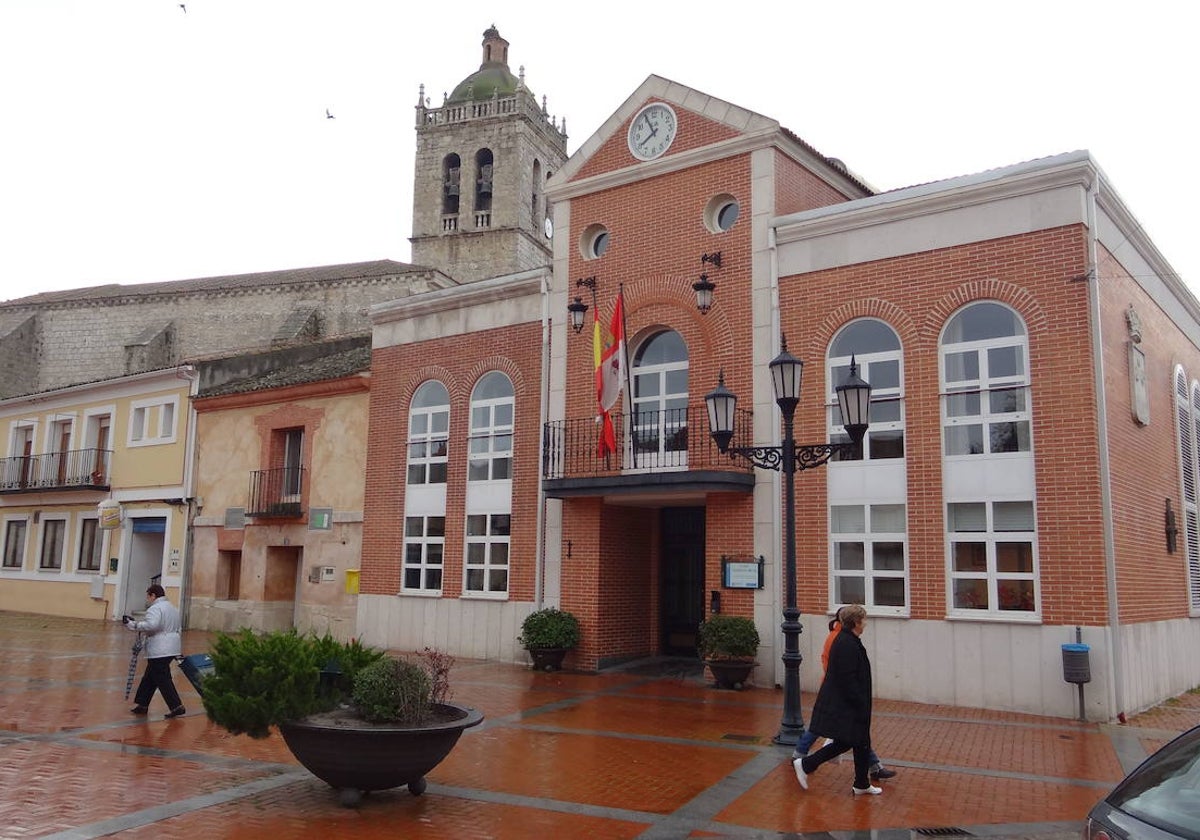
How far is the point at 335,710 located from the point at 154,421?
66.0 ft

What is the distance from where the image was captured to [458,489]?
60.8 ft

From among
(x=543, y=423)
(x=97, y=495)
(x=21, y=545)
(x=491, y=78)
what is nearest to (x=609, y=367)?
(x=543, y=423)

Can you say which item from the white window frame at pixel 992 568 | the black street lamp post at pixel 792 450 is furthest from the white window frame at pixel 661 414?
the black street lamp post at pixel 792 450

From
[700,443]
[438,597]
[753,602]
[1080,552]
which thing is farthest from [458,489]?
[1080,552]

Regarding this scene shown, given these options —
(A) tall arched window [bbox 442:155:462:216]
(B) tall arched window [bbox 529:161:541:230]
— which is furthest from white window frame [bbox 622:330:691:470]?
(A) tall arched window [bbox 442:155:462:216]

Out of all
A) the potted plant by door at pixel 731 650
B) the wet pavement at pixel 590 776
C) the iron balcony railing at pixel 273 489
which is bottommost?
the wet pavement at pixel 590 776

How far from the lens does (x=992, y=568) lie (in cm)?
1273

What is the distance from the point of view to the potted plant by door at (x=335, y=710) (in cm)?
729

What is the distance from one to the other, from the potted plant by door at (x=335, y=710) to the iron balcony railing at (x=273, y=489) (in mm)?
14242

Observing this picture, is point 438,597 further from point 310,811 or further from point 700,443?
point 310,811

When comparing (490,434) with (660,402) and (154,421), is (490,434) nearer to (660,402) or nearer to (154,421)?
(660,402)

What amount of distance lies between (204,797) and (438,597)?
10.7 meters

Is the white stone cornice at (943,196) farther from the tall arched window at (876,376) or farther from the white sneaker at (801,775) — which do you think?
the white sneaker at (801,775)

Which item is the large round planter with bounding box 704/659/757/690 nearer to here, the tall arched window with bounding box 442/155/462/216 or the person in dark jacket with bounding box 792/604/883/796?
the person in dark jacket with bounding box 792/604/883/796
